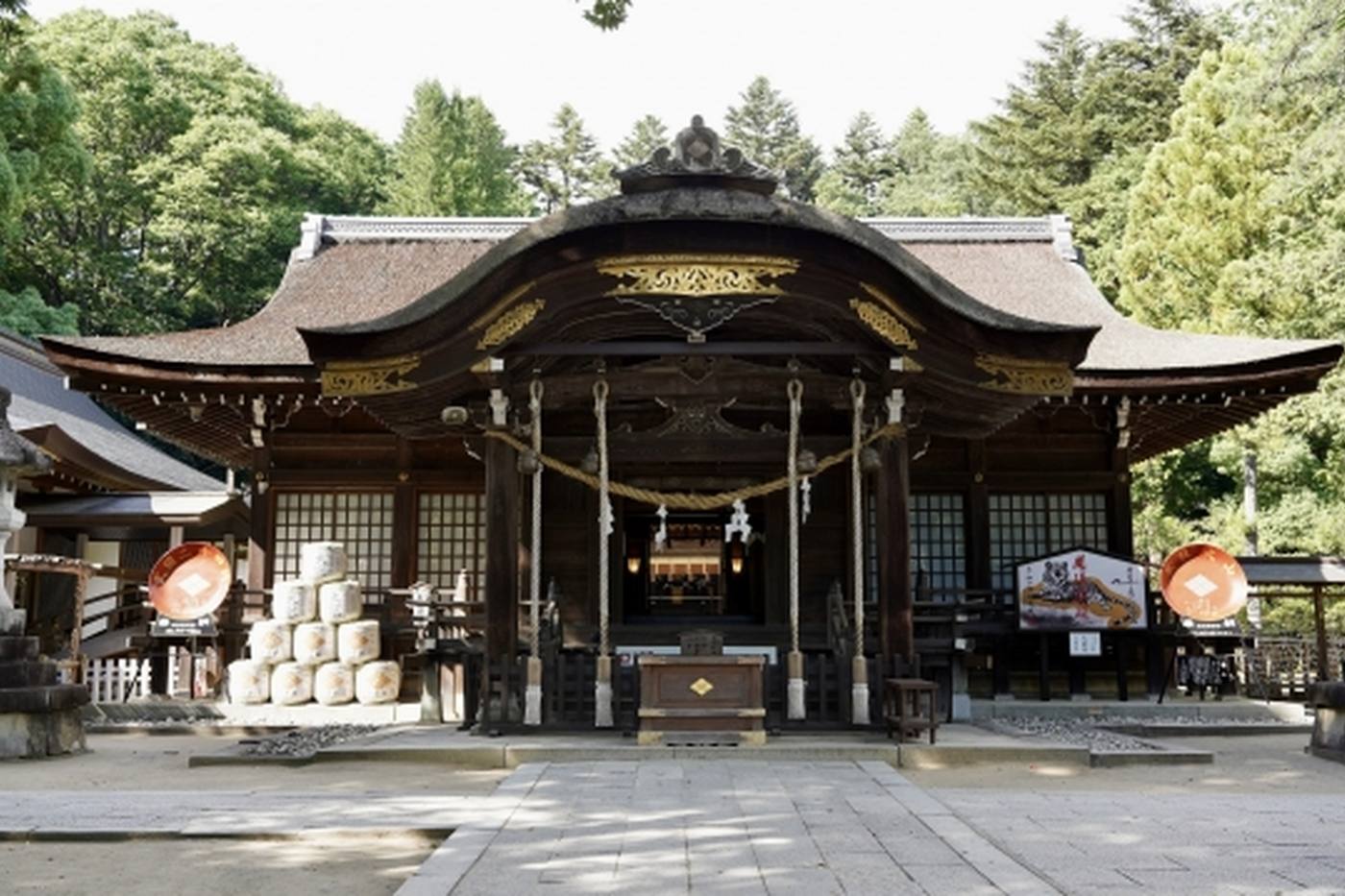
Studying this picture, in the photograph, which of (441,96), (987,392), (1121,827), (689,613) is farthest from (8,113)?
(441,96)

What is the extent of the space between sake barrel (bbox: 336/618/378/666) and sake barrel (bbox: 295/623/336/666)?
0.13 metres

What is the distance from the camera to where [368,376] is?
31.0 feet

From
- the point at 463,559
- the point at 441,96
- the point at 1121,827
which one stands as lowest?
the point at 1121,827

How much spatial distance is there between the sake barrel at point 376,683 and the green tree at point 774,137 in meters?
49.8

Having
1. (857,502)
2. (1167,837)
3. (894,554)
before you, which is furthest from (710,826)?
(857,502)

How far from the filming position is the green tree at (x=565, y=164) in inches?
2206

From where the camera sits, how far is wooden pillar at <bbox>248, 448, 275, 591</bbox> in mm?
14398

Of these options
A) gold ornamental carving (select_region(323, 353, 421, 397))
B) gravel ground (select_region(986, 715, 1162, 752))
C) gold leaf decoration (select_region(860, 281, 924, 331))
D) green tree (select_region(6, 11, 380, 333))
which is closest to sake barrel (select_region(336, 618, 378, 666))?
gold ornamental carving (select_region(323, 353, 421, 397))

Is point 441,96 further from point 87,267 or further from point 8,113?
point 8,113

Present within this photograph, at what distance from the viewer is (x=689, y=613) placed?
47.6ft

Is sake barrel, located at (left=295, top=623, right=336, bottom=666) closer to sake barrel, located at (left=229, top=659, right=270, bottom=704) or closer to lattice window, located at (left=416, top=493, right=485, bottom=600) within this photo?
sake barrel, located at (left=229, top=659, right=270, bottom=704)

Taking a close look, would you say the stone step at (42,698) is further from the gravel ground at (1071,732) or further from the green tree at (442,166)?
the green tree at (442,166)

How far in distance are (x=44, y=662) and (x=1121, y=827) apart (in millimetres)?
8768

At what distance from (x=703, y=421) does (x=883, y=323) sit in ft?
7.63
